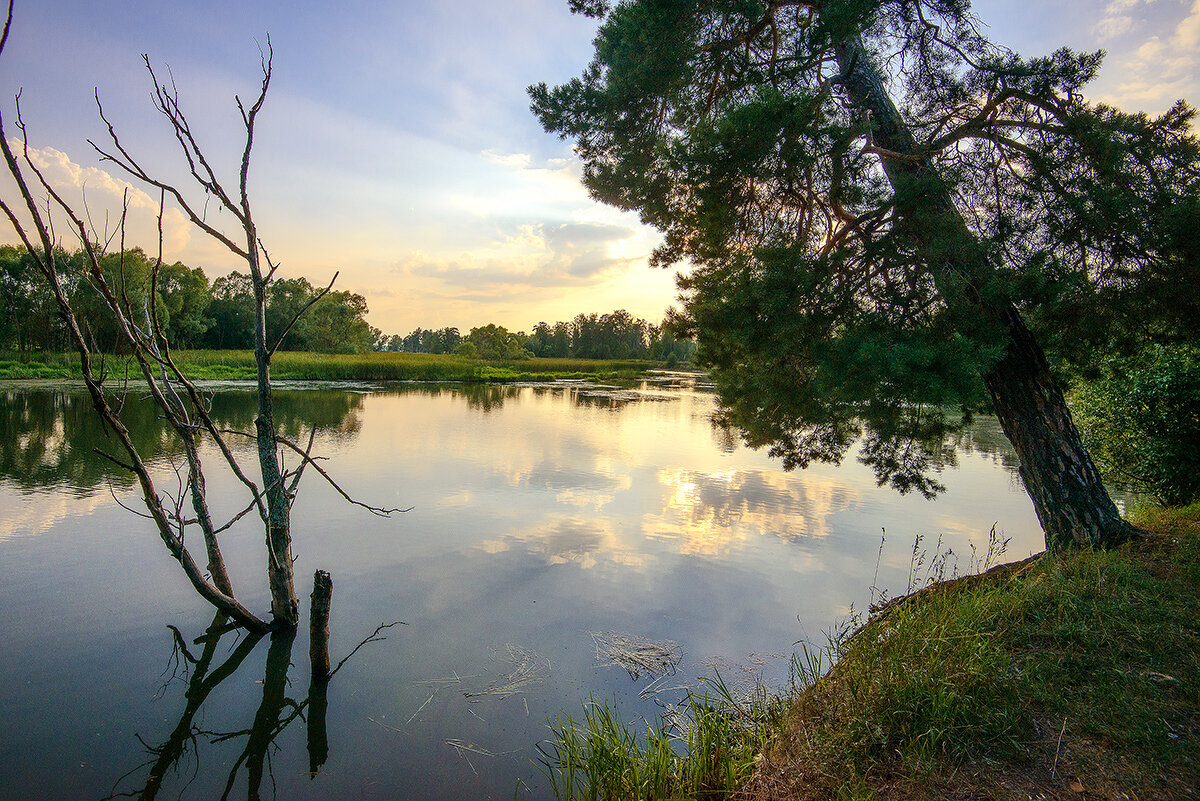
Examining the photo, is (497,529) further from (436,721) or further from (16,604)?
(16,604)

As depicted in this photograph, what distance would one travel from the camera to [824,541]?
7.29m

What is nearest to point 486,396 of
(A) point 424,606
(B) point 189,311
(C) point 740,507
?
(C) point 740,507

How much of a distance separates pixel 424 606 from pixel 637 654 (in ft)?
6.66

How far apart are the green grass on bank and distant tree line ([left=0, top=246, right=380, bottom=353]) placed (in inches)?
178

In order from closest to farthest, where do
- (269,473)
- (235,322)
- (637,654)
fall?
(269,473) < (637,654) < (235,322)

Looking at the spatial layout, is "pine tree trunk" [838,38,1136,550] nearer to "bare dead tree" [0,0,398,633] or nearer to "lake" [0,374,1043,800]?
"lake" [0,374,1043,800]

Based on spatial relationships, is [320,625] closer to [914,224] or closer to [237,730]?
[237,730]

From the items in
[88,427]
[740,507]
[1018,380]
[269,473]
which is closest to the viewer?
[269,473]

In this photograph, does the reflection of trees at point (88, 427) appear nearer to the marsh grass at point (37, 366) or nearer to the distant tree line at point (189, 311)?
the distant tree line at point (189, 311)

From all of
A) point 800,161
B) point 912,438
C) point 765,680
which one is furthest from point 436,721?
point 800,161

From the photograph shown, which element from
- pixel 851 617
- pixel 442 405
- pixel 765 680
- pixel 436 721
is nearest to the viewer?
pixel 436 721

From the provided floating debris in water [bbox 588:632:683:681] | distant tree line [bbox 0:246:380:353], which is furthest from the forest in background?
floating debris in water [bbox 588:632:683:681]

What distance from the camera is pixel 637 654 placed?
4.44 metres

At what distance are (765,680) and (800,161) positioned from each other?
3.93 meters
